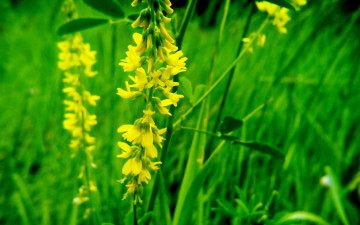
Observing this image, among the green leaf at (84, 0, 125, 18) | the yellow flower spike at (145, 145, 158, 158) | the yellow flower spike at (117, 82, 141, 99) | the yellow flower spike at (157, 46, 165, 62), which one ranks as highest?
the green leaf at (84, 0, 125, 18)

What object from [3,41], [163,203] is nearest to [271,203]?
[163,203]

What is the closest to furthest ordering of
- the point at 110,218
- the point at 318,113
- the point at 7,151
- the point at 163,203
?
the point at 163,203 → the point at 110,218 → the point at 7,151 → the point at 318,113

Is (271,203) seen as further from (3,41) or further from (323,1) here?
(3,41)

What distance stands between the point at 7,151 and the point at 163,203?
1110 mm

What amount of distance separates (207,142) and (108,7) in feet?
2.26

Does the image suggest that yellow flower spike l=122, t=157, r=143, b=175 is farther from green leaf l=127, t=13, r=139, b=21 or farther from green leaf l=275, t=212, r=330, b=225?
green leaf l=275, t=212, r=330, b=225

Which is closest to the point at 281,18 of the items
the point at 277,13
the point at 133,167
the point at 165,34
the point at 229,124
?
the point at 277,13

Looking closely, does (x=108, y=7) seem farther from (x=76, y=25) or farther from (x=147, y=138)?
(x=147, y=138)

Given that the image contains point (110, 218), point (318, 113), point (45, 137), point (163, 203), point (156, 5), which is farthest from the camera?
point (318, 113)

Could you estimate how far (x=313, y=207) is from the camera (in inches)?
54.7

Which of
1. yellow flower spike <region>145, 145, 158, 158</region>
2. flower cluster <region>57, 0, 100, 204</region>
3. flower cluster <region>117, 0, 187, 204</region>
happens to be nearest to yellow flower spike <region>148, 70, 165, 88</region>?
flower cluster <region>117, 0, 187, 204</region>

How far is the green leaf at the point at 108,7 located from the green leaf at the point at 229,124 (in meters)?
0.30

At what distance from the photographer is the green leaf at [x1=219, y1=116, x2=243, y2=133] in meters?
0.69

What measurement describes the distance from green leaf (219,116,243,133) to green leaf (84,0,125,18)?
30 centimetres
